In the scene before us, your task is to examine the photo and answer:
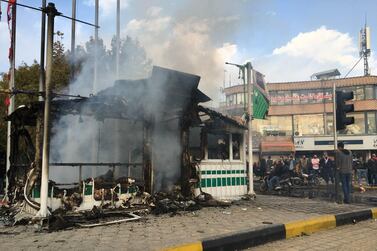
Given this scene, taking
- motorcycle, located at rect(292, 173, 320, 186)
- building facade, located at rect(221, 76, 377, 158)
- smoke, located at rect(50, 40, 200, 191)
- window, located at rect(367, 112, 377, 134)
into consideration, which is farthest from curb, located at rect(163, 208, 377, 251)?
window, located at rect(367, 112, 377, 134)

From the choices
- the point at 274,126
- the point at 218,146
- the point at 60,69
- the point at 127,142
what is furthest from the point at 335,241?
the point at 274,126

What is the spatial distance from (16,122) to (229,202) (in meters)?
5.55

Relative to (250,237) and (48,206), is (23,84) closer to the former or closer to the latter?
(48,206)

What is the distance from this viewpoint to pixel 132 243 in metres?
5.64

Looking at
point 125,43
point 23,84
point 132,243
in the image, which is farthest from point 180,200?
point 23,84

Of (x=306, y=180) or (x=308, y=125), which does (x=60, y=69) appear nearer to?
(x=306, y=180)

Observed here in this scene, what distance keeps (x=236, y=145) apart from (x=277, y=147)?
2980cm

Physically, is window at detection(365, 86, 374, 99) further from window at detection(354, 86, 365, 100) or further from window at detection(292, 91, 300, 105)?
window at detection(292, 91, 300, 105)

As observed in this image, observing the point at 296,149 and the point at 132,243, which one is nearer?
the point at 132,243

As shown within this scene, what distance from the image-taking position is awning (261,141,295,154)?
133 ft

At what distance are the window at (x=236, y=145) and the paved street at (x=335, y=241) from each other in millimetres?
4463

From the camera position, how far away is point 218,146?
1140cm

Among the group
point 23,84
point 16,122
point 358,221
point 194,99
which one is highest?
point 23,84

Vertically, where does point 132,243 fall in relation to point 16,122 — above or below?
below
